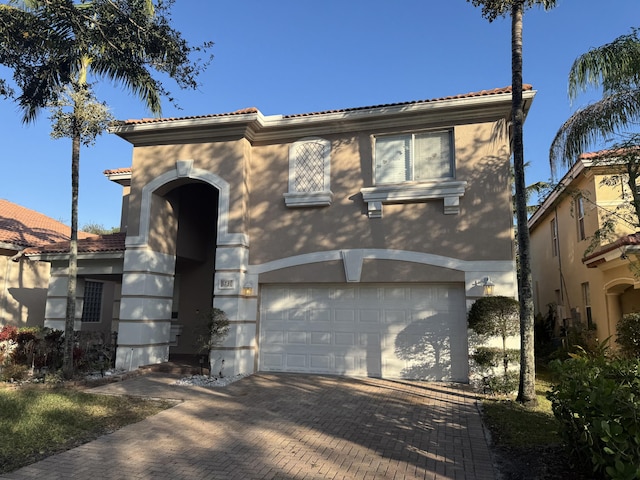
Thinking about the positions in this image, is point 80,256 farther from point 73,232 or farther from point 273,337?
point 273,337

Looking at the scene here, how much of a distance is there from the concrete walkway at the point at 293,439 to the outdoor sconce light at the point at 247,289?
2.56 metres

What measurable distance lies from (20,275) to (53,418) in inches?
461

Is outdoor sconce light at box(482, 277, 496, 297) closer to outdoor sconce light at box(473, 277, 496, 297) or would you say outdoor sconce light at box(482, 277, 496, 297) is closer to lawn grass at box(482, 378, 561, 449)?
outdoor sconce light at box(473, 277, 496, 297)

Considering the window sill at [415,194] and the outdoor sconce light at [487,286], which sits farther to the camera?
the window sill at [415,194]

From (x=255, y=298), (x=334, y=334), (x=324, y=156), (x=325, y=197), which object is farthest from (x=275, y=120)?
(x=334, y=334)

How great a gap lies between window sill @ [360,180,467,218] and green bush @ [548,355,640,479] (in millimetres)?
5624

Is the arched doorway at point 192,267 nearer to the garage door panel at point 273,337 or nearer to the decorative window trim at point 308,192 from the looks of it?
the garage door panel at point 273,337

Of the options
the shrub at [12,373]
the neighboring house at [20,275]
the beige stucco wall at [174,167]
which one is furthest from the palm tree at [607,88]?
the neighboring house at [20,275]

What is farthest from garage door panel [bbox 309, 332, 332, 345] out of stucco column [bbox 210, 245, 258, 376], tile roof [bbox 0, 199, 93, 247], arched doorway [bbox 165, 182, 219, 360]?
tile roof [bbox 0, 199, 93, 247]

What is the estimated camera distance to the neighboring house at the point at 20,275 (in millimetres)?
16078

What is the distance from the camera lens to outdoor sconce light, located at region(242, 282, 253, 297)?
38.5 feet

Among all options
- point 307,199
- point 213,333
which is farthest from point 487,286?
point 213,333

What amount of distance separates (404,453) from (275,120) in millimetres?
8886

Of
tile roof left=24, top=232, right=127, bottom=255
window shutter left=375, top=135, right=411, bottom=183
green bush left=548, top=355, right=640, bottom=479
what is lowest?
green bush left=548, top=355, right=640, bottom=479
